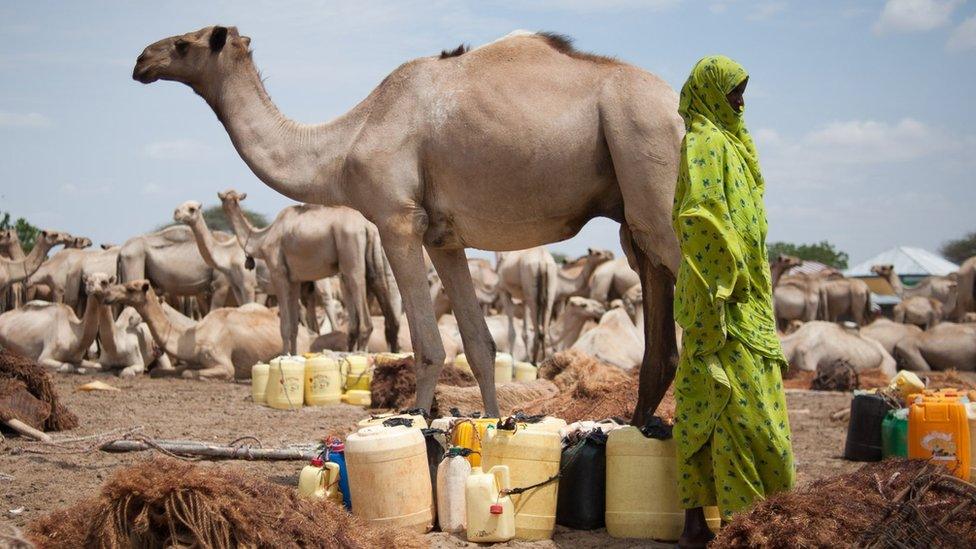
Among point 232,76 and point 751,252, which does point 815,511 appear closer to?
point 751,252

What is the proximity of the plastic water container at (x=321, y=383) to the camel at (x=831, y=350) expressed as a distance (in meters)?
9.63

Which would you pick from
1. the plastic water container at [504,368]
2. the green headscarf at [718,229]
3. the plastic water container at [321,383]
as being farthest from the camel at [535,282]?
the green headscarf at [718,229]

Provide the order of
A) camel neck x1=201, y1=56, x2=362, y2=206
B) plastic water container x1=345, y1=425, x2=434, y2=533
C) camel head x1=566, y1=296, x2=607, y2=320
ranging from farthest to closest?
1. camel head x1=566, y1=296, x2=607, y2=320
2. camel neck x1=201, y1=56, x2=362, y2=206
3. plastic water container x1=345, y1=425, x2=434, y2=533

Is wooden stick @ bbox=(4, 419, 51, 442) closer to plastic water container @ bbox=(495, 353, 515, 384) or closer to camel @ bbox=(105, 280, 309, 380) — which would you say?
plastic water container @ bbox=(495, 353, 515, 384)

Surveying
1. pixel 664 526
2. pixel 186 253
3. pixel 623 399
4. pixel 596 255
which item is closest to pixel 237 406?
pixel 623 399

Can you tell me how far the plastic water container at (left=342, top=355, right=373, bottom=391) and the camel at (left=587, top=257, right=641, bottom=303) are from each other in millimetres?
16273

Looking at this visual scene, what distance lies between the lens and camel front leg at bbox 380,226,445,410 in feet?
23.5

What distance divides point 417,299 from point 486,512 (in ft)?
6.78

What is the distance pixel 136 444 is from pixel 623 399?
4101mm

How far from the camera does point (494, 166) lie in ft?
22.9

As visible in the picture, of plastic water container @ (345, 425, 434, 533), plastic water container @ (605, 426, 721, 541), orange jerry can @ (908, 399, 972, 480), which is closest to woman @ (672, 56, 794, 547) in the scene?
plastic water container @ (605, 426, 721, 541)

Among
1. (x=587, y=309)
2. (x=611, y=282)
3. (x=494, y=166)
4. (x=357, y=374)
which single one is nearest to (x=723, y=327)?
(x=494, y=166)

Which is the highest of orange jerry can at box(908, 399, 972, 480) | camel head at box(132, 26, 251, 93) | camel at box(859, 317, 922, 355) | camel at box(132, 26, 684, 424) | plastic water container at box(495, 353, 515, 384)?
camel head at box(132, 26, 251, 93)

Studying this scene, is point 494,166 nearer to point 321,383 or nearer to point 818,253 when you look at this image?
point 321,383
